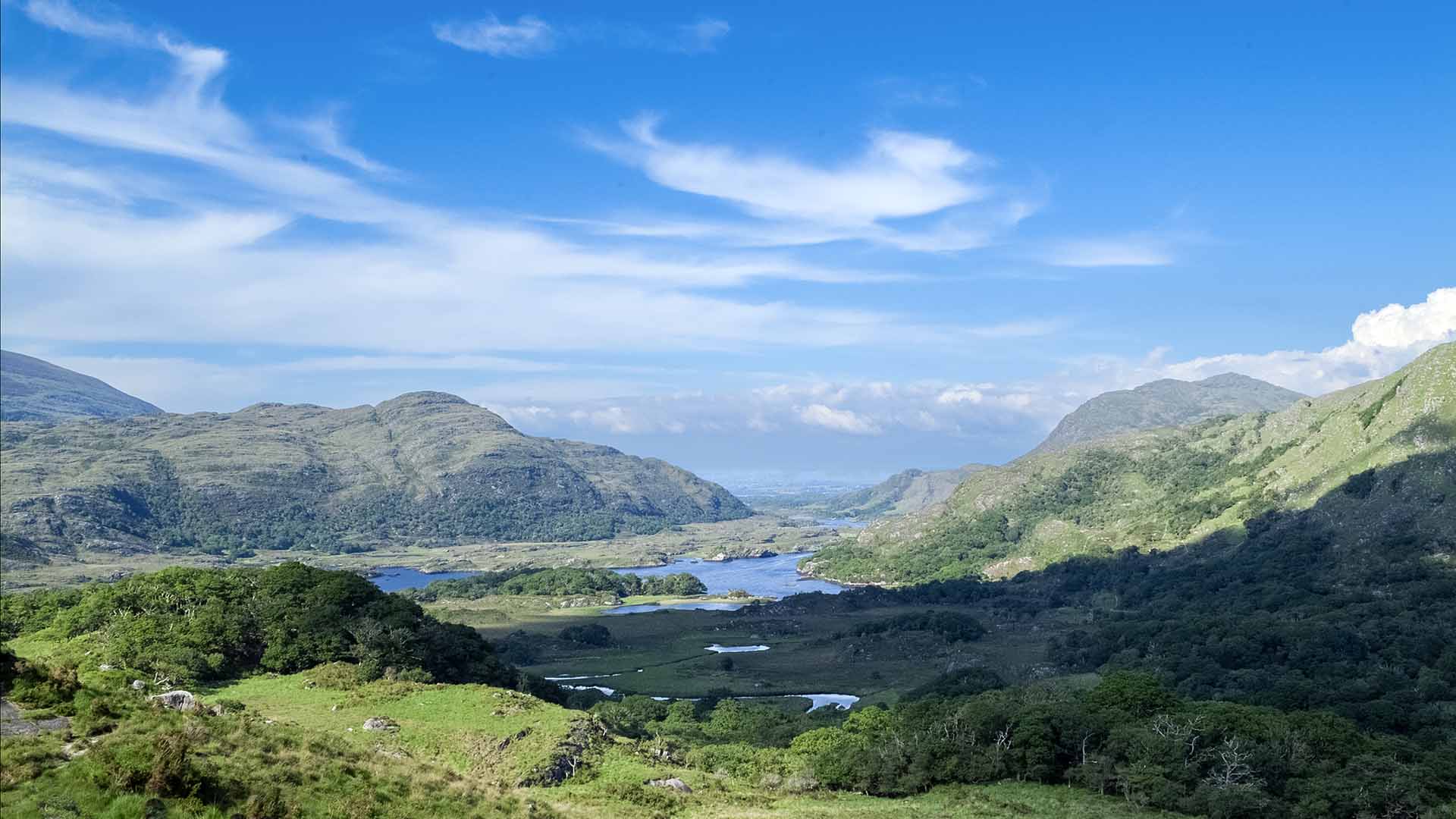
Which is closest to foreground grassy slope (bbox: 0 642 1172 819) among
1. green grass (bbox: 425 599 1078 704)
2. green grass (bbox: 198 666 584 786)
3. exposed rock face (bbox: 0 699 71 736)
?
green grass (bbox: 198 666 584 786)

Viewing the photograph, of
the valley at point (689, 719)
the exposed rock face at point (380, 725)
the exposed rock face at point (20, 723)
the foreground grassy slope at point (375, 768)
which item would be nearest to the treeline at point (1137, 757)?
the valley at point (689, 719)

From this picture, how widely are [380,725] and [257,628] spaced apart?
20.3 metres

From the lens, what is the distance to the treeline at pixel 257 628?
→ 58.4 meters

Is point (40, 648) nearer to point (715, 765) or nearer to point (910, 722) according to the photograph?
point (715, 765)

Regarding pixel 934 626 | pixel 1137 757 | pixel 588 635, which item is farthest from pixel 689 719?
pixel 934 626

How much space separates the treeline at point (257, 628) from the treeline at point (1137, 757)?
19306 mm

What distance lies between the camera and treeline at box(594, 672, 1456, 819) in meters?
49.3

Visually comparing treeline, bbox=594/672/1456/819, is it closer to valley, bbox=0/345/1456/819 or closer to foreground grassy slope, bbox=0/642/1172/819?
valley, bbox=0/345/1456/819

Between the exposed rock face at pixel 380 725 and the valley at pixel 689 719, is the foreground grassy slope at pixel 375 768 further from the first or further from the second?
the exposed rock face at pixel 380 725

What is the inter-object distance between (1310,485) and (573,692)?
169 metres

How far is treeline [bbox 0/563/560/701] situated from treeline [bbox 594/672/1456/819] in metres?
19.3

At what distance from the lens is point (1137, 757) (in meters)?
54.3

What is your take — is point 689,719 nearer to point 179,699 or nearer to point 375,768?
point 179,699

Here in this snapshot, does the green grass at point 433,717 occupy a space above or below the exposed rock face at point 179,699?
below
